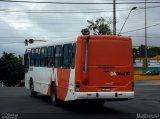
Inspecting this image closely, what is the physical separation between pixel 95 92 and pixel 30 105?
13.7 feet

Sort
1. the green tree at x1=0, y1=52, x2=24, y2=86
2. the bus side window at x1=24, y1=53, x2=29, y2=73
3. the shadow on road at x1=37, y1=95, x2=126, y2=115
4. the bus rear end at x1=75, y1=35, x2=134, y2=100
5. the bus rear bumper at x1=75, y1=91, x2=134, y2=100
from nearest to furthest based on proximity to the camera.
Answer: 1. the bus rear bumper at x1=75, y1=91, x2=134, y2=100
2. the bus rear end at x1=75, y1=35, x2=134, y2=100
3. the shadow on road at x1=37, y1=95, x2=126, y2=115
4. the bus side window at x1=24, y1=53, x2=29, y2=73
5. the green tree at x1=0, y1=52, x2=24, y2=86

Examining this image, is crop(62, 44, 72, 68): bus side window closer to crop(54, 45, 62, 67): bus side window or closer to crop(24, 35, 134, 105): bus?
crop(24, 35, 134, 105): bus

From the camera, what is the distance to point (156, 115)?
16.6 meters

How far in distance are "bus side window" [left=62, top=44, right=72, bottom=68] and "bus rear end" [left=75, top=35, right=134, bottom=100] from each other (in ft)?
Result: 3.20

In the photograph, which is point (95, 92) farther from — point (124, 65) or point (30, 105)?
point (30, 105)

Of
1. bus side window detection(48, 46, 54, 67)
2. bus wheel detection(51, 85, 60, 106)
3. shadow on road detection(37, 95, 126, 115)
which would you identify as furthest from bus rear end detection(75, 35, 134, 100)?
bus side window detection(48, 46, 54, 67)

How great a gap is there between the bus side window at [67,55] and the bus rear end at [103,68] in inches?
38.4

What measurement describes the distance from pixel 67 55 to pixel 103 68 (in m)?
1.89

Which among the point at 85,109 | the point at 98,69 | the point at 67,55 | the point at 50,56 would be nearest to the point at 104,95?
the point at 98,69

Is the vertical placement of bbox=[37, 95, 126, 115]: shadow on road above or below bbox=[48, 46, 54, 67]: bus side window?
below

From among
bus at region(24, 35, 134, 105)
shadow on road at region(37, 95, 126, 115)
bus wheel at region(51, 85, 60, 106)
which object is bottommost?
shadow on road at region(37, 95, 126, 115)

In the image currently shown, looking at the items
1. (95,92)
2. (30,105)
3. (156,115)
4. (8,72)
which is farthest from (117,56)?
(8,72)

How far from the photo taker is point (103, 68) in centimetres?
1777

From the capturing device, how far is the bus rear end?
686 inches
